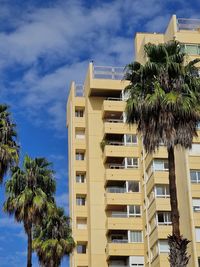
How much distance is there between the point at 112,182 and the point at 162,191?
12.6m

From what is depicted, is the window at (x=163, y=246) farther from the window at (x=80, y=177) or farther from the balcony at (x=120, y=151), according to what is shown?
the window at (x=80, y=177)

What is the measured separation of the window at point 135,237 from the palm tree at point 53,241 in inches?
533

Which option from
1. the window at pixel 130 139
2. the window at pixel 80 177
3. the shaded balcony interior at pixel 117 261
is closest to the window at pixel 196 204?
the shaded balcony interior at pixel 117 261

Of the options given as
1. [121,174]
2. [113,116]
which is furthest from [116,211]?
[113,116]

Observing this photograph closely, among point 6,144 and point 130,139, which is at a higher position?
point 130,139

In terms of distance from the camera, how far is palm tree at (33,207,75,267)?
62.7 m

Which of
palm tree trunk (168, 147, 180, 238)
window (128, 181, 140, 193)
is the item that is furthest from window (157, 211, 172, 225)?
A: palm tree trunk (168, 147, 180, 238)

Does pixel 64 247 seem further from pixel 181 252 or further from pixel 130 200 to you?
pixel 181 252

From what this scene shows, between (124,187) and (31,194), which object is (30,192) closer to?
(31,194)

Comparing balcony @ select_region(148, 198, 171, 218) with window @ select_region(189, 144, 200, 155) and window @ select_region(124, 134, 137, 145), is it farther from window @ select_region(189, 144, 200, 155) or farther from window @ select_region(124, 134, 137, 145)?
window @ select_region(124, 134, 137, 145)

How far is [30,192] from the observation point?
50.7 metres

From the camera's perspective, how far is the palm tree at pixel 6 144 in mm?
38250

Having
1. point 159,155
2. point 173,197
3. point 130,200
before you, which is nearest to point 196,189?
point 159,155

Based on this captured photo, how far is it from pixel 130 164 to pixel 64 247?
67.5 ft
